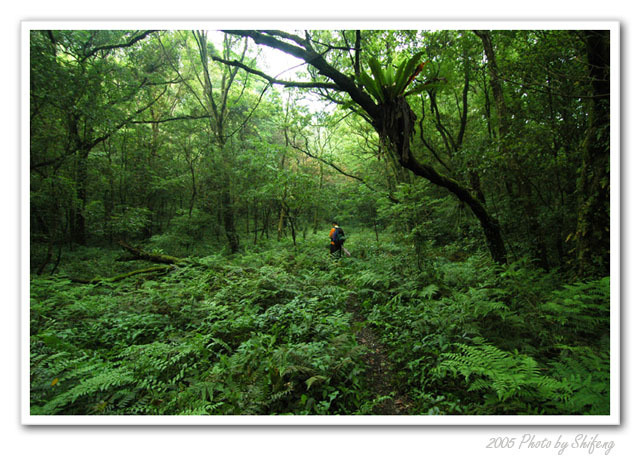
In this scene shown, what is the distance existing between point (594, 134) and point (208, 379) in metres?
5.51

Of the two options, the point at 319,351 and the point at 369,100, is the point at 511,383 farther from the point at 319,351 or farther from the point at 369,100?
the point at 369,100

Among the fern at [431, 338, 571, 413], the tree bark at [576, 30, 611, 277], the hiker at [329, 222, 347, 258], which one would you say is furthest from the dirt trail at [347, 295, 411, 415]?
the hiker at [329, 222, 347, 258]

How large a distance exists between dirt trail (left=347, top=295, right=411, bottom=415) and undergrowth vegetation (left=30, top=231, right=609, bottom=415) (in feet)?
0.20

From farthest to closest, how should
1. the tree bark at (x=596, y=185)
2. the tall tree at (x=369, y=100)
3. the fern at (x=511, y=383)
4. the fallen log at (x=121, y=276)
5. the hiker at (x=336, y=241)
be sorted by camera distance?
the hiker at (x=336, y=241), the fallen log at (x=121, y=276), the tall tree at (x=369, y=100), the tree bark at (x=596, y=185), the fern at (x=511, y=383)

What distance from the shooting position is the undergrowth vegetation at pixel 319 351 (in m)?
1.92

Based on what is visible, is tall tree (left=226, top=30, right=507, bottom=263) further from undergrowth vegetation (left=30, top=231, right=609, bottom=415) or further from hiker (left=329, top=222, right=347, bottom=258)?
hiker (left=329, top=222, right=347, bottom=258)

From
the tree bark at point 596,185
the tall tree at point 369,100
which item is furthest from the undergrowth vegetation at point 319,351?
the tall tree at point 369,100

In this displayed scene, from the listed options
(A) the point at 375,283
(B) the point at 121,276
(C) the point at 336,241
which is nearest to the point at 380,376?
(A) the point at 375,283

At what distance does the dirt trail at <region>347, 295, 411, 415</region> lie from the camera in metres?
2.11

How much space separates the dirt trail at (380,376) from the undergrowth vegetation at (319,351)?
0.06 metres

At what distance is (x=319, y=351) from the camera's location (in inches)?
100

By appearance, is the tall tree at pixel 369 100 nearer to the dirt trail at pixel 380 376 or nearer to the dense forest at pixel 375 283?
the dense forest at pixel 375 283
